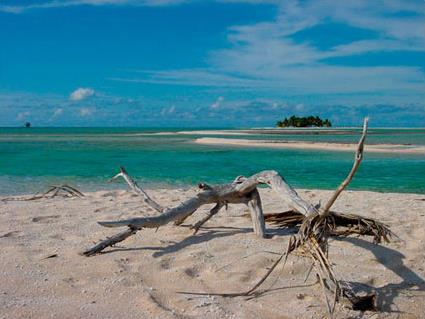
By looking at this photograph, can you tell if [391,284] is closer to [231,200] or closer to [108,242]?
[231,200]

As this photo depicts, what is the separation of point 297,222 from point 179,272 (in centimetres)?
238

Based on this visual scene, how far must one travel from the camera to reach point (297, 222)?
6.82 m

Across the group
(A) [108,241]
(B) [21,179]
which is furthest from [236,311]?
(B) [21,179]

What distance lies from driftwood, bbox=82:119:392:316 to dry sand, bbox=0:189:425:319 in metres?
0.15

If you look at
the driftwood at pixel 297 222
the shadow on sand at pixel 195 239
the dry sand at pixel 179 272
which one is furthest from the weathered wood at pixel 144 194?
the shadow on sand at pixel 195 239

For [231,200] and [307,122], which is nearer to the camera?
[231,200]

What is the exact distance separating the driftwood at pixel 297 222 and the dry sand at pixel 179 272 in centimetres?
15

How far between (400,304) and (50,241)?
13.9ft

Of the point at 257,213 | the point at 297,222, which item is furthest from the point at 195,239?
the point at 297,222

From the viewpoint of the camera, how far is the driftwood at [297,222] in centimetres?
412

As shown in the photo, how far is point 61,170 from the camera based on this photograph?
18.6 metres

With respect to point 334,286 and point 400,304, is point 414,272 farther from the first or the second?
point 334,286

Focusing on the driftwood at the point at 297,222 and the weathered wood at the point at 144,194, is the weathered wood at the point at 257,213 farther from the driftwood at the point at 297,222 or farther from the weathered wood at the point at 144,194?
the weathered wood at the point at 144,194

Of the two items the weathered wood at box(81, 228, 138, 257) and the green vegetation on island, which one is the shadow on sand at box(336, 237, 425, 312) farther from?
the green vegetation on island
